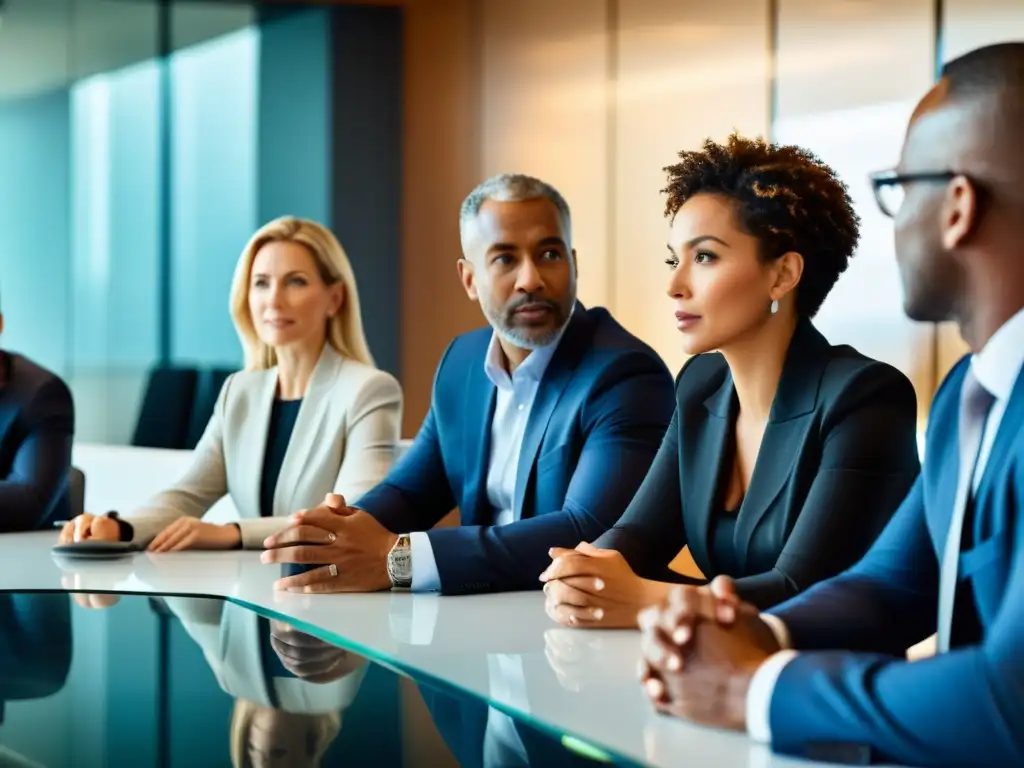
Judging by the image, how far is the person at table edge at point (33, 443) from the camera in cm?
352

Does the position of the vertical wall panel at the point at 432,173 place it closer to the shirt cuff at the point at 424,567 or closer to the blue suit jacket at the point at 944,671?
the shirt cuff at the point at 424,567

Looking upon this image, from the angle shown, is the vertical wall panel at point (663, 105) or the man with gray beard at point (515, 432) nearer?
the man with gray beard at point (515, 432)

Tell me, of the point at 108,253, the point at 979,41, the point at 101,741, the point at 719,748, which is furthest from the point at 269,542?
the point at 108,253

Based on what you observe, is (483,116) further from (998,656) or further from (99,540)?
(998,656)

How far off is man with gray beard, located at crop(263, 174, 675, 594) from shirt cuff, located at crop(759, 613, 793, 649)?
0.86 meters

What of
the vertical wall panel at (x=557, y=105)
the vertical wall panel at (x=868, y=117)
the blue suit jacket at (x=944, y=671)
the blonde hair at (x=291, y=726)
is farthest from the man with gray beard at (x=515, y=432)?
the vertical wall panel at (x=557, y=105)

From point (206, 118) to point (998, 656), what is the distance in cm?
708

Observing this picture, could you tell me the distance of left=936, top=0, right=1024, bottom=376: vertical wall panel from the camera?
4.85 meters

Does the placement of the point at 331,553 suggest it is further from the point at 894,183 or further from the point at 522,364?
the point at 894,183

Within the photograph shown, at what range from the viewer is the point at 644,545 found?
7.81 ft

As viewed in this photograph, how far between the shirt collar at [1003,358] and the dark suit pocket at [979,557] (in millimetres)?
148

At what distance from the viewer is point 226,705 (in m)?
1.56

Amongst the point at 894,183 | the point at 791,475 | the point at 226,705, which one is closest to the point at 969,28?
the point at 791,475

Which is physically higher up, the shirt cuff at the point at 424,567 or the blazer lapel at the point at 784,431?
the blazer lapel at the point at 784,431
